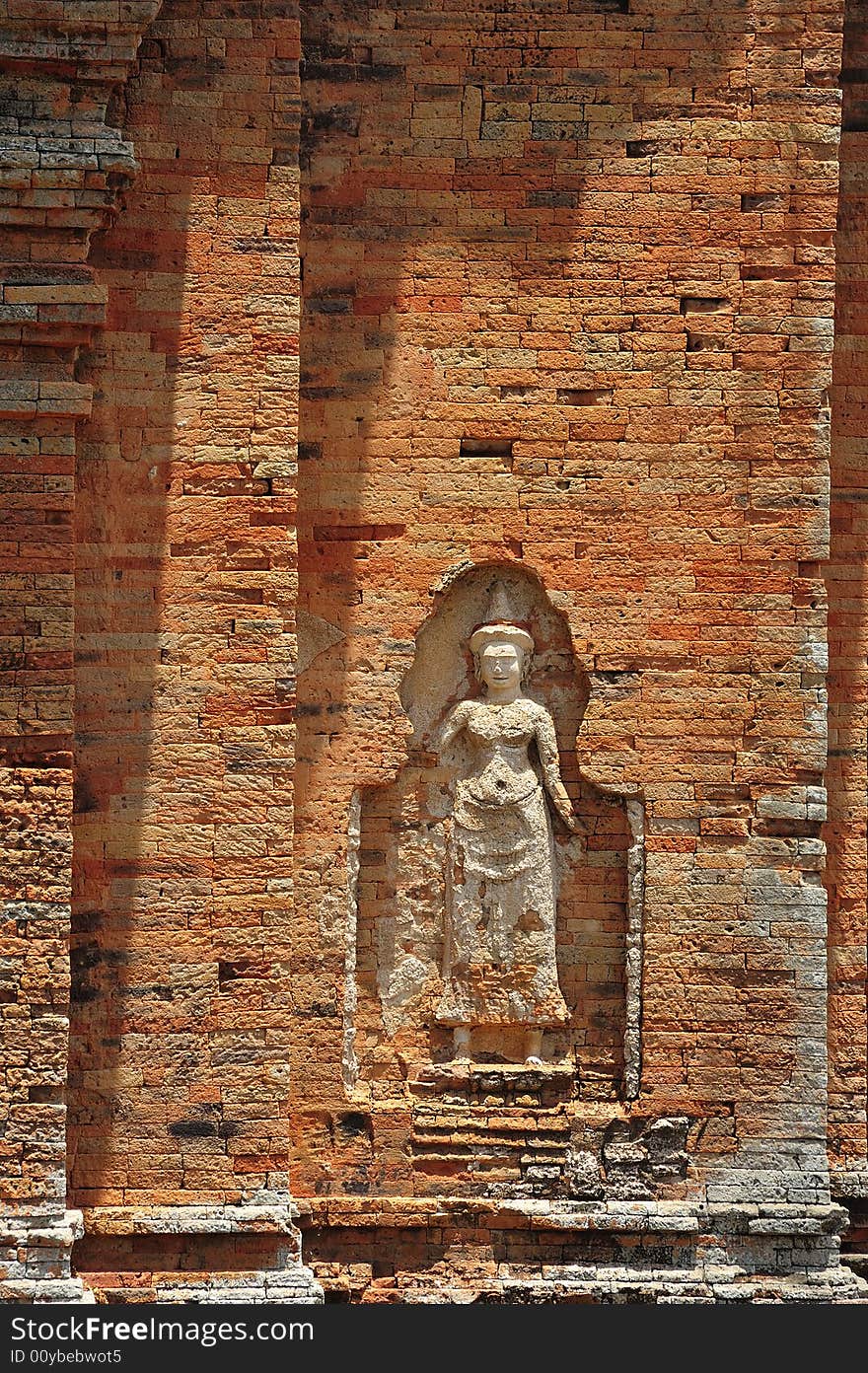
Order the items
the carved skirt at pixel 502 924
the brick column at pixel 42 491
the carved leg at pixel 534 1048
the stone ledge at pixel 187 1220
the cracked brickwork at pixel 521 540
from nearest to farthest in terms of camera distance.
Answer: the brick column at pixel 42 491 → the stone ledge at pixel 187 1220 → the cracked brickwork at pixel 521 540 → the carved skirt at pixel 502 924 → the carved leg at pixel 534 1048

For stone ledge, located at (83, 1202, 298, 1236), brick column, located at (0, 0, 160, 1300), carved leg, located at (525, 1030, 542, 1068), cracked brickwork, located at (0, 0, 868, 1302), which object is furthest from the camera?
carved leg, located at (525, 1030, 542, 1068)

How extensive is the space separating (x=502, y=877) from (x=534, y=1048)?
888 millimetres

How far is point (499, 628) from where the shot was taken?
13289 mm

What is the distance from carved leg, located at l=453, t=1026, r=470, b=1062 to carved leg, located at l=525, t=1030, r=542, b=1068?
30cm

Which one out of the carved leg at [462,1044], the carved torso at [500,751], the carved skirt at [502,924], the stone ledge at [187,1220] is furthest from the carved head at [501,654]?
the stone ledge at [187,1220]

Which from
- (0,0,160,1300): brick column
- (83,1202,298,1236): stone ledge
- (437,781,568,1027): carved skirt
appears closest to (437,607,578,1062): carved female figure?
(437,781,568,1027): carved skirt

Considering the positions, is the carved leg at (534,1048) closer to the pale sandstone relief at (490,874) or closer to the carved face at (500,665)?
the pale sandstone relief at (490,874)

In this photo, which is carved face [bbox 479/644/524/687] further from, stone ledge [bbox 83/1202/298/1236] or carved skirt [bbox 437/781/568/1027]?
stone ledge [bbox 83/1202/298/1236]

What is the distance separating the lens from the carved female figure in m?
13.2

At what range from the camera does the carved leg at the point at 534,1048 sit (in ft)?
43.5

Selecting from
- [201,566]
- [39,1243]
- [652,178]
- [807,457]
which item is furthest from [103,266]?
[39,1243]

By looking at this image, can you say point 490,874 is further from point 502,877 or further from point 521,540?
point 521,540

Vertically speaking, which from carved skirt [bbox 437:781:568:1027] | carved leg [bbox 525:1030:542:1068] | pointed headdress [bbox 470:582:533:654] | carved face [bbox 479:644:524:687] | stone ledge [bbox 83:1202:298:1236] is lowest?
stone ledge [bbox 83:1202:298:1236]

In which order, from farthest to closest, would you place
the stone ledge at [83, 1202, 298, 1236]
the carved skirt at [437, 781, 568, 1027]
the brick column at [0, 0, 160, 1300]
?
the carved skirt at [437, 781, 568, 1027] < the stone ledge at [83, 1202, 298, 1236] < the brick column at [0, 0, 160, 1300]
